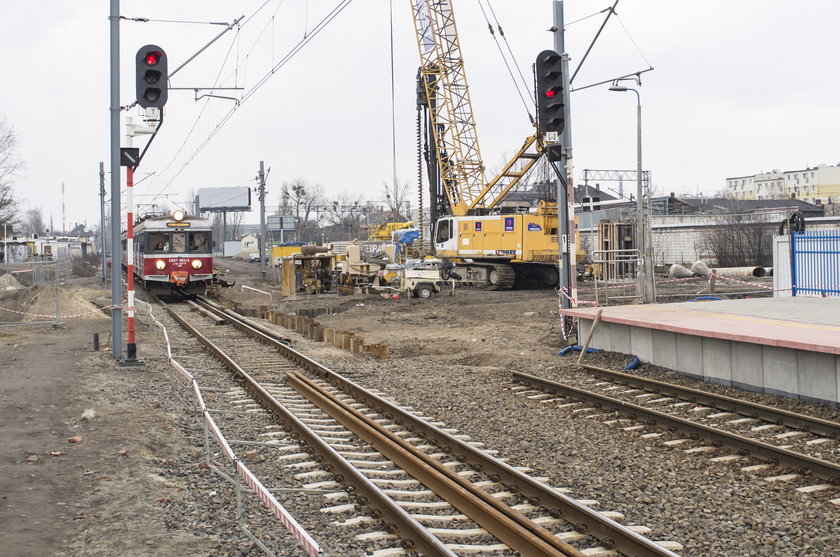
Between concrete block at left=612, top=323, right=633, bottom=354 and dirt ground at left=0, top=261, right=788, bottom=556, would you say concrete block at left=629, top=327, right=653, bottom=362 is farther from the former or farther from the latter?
dirt ground at left=0, top=261, right=788, bottom=556

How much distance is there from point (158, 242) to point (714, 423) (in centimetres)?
2695

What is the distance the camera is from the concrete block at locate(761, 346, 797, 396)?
10.6 m

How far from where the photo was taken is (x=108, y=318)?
2575 centimetres

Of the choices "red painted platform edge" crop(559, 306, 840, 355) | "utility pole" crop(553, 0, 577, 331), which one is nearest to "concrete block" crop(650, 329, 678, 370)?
"red painted platform edge" crop(559, 306, 840, 355)

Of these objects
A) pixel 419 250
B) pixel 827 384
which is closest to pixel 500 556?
pixel 827 384

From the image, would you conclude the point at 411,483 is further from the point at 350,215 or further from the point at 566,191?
the point at 350,215

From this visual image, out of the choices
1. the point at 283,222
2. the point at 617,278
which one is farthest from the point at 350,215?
the point at 617,278

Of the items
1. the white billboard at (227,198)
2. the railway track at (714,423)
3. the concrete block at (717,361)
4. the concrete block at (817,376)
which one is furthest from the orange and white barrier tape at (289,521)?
the white billboard at (227,198)

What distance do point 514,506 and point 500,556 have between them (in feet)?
3.51

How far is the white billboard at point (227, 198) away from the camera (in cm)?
12825

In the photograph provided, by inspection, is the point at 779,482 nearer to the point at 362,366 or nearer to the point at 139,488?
the point at 139,488

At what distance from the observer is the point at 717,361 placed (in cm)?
1194

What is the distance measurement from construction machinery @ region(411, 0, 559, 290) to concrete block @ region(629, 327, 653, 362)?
70.3ft

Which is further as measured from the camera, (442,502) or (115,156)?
(115,156)
